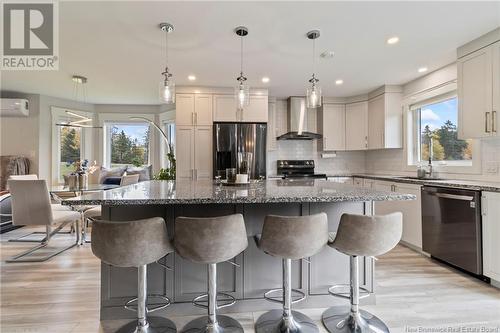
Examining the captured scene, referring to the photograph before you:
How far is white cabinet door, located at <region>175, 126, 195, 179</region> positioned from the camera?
430cm

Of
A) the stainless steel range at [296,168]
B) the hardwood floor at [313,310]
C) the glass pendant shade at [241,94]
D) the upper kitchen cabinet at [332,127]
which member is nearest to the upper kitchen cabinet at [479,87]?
the hardwood floor at [313,310]

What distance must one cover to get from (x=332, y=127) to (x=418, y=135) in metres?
1.46

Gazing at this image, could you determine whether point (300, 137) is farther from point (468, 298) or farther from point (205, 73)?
point (468, 298)

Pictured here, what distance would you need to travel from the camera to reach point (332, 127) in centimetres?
509

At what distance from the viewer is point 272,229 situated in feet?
5.09

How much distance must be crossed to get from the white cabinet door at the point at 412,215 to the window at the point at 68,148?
20.4 ft

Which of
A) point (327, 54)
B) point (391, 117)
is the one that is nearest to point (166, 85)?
point (327, 54)

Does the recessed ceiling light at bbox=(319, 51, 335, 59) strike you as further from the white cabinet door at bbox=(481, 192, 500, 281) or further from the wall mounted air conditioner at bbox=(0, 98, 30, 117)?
the wall mounted air conditioner at bbox=(0, 98, 30, 117)

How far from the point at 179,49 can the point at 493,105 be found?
10.9 feet

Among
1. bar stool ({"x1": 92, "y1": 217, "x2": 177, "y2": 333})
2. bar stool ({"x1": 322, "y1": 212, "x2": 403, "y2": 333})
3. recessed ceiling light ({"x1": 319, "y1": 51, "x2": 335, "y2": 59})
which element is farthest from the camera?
recessed ceiling light ({"x1": 319, "y1": 51, "x2": 335, "y2": 59})

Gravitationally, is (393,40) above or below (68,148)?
above

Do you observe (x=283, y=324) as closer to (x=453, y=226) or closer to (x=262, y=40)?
(x=453, y=226)

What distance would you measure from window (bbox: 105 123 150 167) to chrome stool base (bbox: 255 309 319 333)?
199 inches

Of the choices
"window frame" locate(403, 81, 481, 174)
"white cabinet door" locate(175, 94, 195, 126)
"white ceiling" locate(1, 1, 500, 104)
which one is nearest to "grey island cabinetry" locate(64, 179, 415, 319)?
"white ceiling" locate(1, 1, 500, 104)
